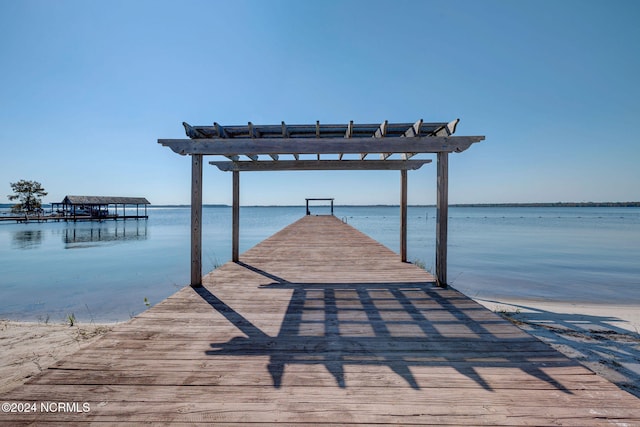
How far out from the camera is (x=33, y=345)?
16.1 ft

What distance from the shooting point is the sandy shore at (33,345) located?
3.95 meters

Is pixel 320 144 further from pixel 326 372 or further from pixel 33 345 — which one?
pixel 33 345

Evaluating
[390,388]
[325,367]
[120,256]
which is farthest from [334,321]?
[120,256]

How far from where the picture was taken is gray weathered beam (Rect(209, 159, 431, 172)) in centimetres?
686

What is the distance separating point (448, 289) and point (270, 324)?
305cm

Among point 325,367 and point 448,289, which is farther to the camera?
point 448,289

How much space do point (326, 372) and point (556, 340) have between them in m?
4.97

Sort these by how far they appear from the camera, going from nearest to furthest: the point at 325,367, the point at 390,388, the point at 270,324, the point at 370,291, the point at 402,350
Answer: the point at 390,388, the point at 325,367, the point at 402,350, the point at 270,324, the point at 370,291

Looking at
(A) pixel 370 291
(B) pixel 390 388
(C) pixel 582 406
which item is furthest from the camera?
(A) pixel 370 291

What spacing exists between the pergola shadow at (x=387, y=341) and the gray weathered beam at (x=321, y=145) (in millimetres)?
2346

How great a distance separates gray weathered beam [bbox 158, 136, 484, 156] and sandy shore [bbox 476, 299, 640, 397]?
366 cm

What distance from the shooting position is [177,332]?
10.6 feet

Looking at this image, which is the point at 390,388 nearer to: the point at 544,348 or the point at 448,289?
the point at 544,348

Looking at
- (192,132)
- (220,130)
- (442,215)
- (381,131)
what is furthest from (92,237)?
(442,215)
